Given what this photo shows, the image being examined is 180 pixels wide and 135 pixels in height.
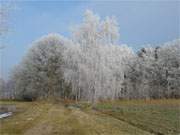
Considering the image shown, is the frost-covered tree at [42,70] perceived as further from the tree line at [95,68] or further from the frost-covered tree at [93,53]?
the frost-covered tree at [93,53]

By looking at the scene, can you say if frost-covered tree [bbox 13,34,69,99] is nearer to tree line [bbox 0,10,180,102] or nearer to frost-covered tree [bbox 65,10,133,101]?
tree line [bbox 0,10,180,102]

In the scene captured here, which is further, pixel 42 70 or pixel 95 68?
pixel 42 70

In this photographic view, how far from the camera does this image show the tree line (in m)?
44.1

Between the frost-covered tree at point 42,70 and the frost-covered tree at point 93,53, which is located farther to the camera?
the frost-covered tree at point 42,70

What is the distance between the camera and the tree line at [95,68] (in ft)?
145

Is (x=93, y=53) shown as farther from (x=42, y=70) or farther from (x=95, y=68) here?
(x=42, y=70)

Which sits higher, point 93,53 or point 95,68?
point 93,53

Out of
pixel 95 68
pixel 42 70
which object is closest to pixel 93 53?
pixel 95 68

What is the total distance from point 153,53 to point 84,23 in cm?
2126

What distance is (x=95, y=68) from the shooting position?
43.6 metres

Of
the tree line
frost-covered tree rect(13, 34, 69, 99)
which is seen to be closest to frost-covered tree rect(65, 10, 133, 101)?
the tree line

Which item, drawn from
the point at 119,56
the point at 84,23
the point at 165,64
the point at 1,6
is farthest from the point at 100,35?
the point at 1,6

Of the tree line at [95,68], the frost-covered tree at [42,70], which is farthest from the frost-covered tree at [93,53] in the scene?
the frost-covered tree at [42,70]

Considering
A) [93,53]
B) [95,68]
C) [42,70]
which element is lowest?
[95,68]
